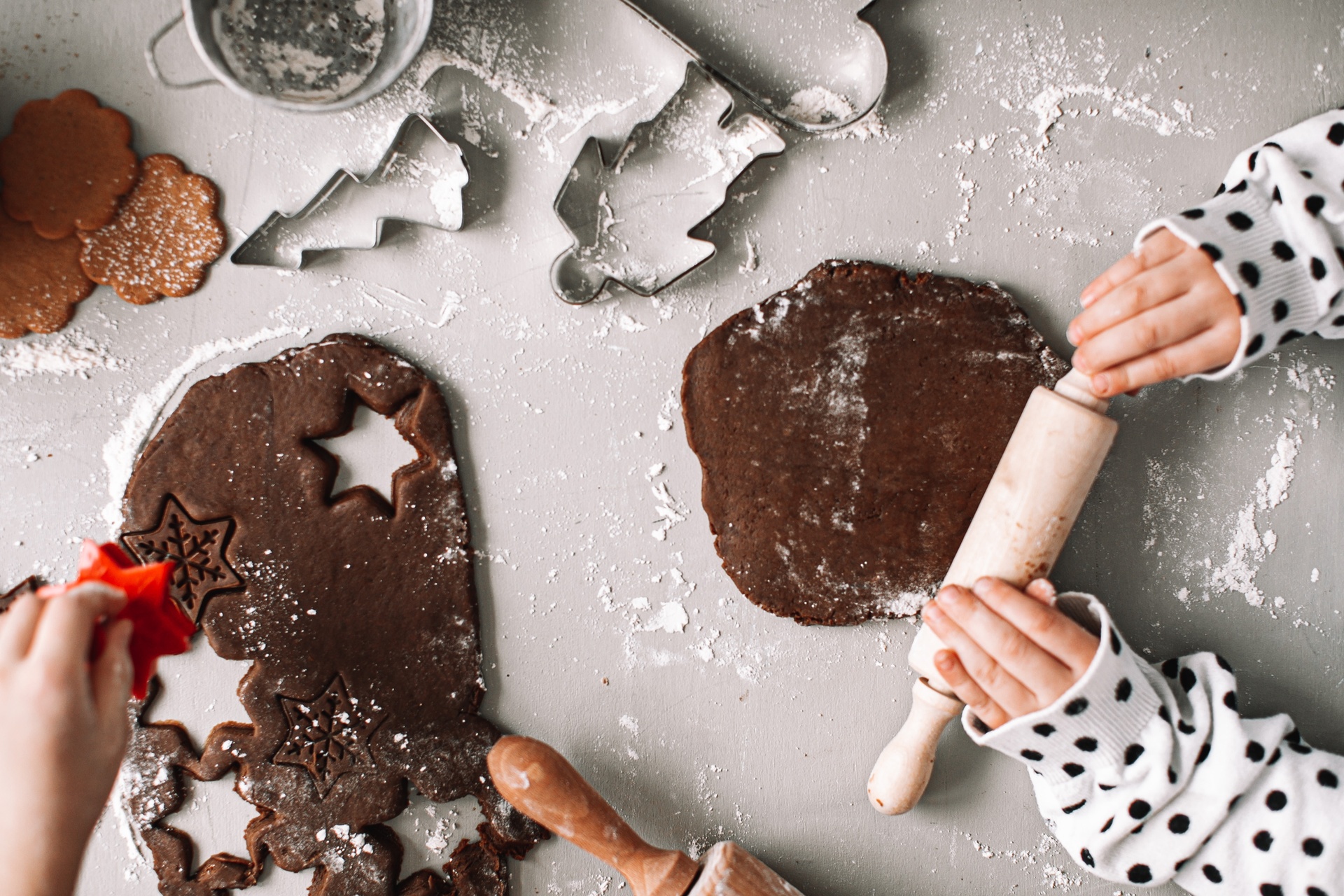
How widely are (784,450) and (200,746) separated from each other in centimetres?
78

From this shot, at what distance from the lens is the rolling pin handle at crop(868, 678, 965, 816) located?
2.73ft

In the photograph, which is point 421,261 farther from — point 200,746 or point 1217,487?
point 1217,487

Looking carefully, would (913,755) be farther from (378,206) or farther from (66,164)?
(66,164)

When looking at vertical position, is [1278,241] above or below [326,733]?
above

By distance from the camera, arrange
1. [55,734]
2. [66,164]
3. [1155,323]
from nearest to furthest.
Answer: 1. [55,734]
2. [1155,323]
3. [66,164]

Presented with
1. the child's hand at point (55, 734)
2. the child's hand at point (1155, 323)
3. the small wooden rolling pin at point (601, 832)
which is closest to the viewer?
the child's hand at point (55, 734)

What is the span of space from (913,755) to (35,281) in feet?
3.64

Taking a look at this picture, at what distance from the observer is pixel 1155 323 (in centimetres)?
74

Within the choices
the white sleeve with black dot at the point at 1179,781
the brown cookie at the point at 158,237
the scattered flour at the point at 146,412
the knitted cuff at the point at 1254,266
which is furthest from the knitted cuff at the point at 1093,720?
the brown cookie at the point at 158,237

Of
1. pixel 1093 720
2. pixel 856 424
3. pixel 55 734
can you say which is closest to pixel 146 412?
pixel 55 734

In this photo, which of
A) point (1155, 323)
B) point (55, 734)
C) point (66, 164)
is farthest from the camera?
point (66, 164)

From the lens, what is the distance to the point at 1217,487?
35.2 inches

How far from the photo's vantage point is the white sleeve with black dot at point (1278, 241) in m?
0.75

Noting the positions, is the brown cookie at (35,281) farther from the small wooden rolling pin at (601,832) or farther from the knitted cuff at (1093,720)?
the knitted cuff at (1093,720)
